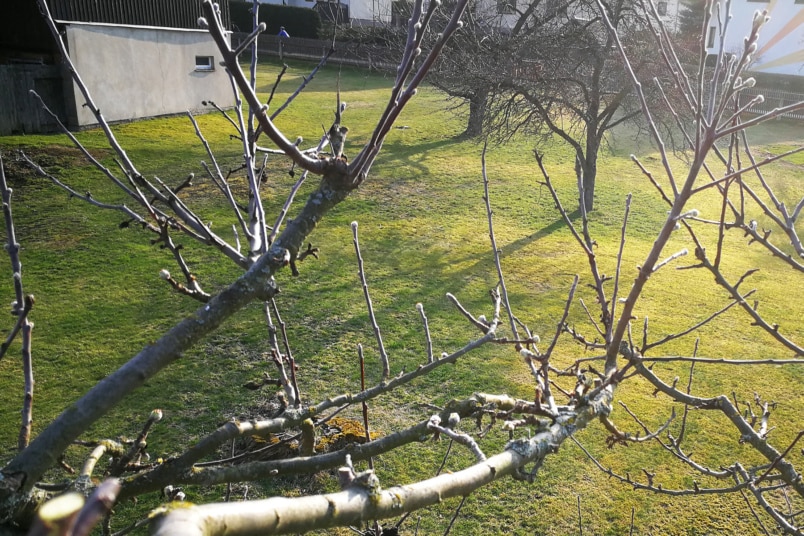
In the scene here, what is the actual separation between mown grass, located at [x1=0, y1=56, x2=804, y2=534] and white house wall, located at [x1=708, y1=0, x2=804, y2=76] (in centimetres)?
1781

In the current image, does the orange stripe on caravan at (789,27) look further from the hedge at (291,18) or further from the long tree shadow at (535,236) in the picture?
the long tree shadow at (535,236)

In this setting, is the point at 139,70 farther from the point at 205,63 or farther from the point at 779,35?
the point at 779,35

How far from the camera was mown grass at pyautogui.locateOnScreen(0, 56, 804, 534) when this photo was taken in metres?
5.45

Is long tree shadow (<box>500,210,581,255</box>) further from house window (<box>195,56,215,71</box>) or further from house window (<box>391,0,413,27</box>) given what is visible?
house window (<box>195,56,215,71</box>)

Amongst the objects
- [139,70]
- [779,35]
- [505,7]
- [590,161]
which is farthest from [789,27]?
[139,70]

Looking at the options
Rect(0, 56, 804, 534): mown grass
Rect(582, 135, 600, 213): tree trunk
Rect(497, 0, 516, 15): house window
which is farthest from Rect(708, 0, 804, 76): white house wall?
Rect(582, 135, 600, 213): tree trunk

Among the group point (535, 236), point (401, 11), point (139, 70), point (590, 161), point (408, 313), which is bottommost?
point (408, 313)

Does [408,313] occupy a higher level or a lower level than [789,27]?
lower

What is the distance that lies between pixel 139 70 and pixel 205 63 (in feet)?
8.12

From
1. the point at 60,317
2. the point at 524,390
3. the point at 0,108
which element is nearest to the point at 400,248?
the point at 524,390

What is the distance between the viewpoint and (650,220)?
12555 millimetres

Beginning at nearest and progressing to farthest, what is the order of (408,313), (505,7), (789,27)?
(408,313)
(505,7)
(789,27)

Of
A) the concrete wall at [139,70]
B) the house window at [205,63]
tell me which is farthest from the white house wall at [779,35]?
the concrete wall at [139,70]

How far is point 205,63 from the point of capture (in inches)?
680
